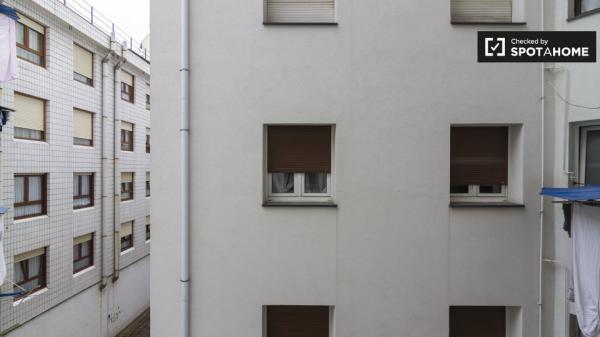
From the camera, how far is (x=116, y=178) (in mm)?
15914

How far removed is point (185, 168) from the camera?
174 inches

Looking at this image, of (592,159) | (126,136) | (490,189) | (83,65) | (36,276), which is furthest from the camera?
(126,136)

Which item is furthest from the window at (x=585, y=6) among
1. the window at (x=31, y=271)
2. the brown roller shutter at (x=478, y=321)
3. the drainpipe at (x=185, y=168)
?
the window at (x=31, y=271)

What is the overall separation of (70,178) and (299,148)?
12022mm

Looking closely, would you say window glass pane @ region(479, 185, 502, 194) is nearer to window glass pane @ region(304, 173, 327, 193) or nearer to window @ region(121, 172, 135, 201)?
window glass pane @ region(304, 173, 327, 193)

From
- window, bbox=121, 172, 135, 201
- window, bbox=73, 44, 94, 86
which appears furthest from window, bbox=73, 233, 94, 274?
window, bbox=73, 44, 94, 86

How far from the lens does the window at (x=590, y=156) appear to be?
4172mm

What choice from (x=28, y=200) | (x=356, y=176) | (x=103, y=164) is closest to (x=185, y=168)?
(x=356, y=176)

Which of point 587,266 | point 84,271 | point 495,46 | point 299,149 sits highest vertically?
point 495,46

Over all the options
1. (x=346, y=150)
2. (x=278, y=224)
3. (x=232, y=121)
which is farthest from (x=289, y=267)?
(x=232, y=121)

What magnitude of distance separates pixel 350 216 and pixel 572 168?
2830 mm

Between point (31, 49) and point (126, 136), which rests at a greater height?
point (31, 49)

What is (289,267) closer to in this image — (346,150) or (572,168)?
(346,150)

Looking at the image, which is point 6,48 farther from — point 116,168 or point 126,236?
point 126,236
